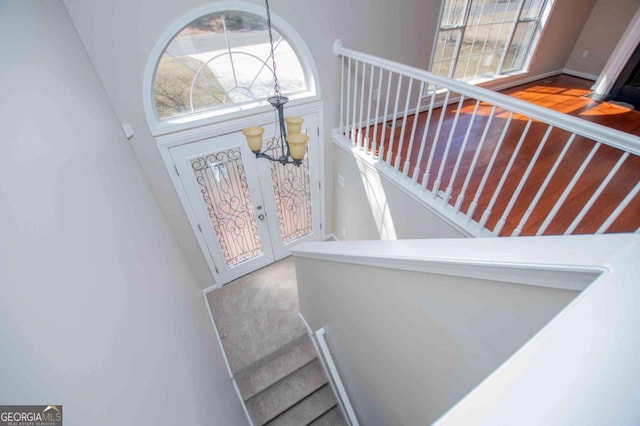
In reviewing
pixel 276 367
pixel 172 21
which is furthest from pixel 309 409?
pixel 172 21

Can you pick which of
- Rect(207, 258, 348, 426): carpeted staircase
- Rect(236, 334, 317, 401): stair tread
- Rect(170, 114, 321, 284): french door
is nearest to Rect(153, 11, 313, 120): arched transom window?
Rect(170, 114, 321, 284): french door

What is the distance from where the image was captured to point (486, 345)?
808mm

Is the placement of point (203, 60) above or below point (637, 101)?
above

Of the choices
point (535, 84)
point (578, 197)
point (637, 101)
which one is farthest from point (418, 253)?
point (535, 84)

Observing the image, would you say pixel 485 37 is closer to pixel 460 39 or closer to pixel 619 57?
pixel 460 39

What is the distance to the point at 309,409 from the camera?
3000mm

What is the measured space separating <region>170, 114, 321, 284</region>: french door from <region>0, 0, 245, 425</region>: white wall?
4.50 ft

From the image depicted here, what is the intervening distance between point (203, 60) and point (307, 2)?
1.15 meters

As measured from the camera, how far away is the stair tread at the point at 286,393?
114 inches

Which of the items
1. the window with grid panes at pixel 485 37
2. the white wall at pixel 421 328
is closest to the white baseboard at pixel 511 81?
the window with grid panes at pixel 485 37

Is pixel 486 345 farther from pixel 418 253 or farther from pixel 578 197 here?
pixel 578 197

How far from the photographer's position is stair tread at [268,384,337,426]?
2.91 metres

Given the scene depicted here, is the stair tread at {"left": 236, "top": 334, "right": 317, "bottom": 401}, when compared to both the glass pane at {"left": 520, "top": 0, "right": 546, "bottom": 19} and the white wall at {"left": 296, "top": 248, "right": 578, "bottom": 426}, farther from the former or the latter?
the glass pane at {"left": 520, "top": 0, "right": 546, "bottom": 19}

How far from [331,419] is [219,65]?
392 centimetres
